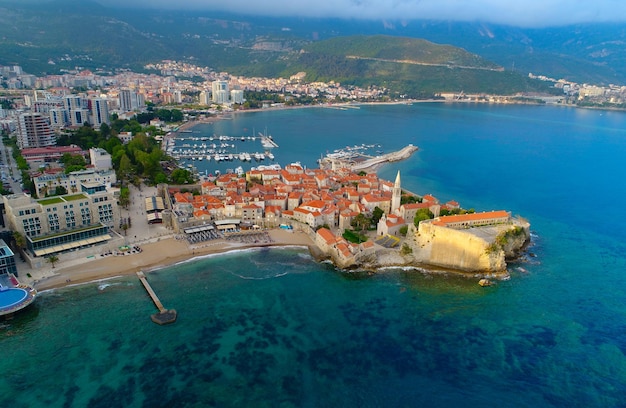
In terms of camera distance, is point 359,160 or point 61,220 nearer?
point 61,220

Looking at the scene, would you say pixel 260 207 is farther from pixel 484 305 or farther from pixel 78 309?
pixel 484 305

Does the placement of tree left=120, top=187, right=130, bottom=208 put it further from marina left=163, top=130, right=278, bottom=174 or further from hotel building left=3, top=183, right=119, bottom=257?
marina left=163, top=130, right=278, bottom=174

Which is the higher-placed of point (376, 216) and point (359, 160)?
point (376, 216)

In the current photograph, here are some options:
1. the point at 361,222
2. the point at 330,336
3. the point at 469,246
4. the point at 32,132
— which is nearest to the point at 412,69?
the point at 32,132

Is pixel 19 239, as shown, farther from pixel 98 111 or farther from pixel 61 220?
pixel 98 111

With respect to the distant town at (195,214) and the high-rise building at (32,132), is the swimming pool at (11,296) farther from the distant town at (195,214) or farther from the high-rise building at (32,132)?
the high-rise building at (32,132)

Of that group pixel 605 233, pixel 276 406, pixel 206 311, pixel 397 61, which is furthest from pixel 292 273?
pixel 397 61
